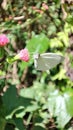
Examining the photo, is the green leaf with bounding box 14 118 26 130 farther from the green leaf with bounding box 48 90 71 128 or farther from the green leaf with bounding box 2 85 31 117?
the green leaf with bounding box 48 90 71 128

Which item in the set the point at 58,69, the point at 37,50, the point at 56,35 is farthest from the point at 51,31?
the point at 37,50

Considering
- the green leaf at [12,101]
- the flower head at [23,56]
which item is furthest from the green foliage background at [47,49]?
the flower head at [23,56]

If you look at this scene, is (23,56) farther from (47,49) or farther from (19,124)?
(47,49)

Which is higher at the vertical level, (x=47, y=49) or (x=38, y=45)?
(x=38, y=45)

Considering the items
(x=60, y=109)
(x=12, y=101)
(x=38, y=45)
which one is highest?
(x=38, y=45)

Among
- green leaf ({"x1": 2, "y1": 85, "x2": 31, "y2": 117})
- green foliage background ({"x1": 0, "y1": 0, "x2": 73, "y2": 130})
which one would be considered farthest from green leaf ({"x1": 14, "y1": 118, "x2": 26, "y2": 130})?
green foliage background ({"x1": 0, "y1": 0, "x2": 73, "y2": 130})

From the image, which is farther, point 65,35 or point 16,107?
point 65,35

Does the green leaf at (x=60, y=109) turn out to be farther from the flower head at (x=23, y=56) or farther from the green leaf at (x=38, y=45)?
the flower head at (x=23, y=56)

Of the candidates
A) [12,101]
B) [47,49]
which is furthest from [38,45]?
[47,49]

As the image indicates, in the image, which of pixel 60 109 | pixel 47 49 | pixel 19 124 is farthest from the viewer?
pixel 47 49

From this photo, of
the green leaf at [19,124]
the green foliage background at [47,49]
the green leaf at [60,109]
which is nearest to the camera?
the green leaf at [19,124]

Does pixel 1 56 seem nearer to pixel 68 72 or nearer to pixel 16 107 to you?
pixel 16 107
